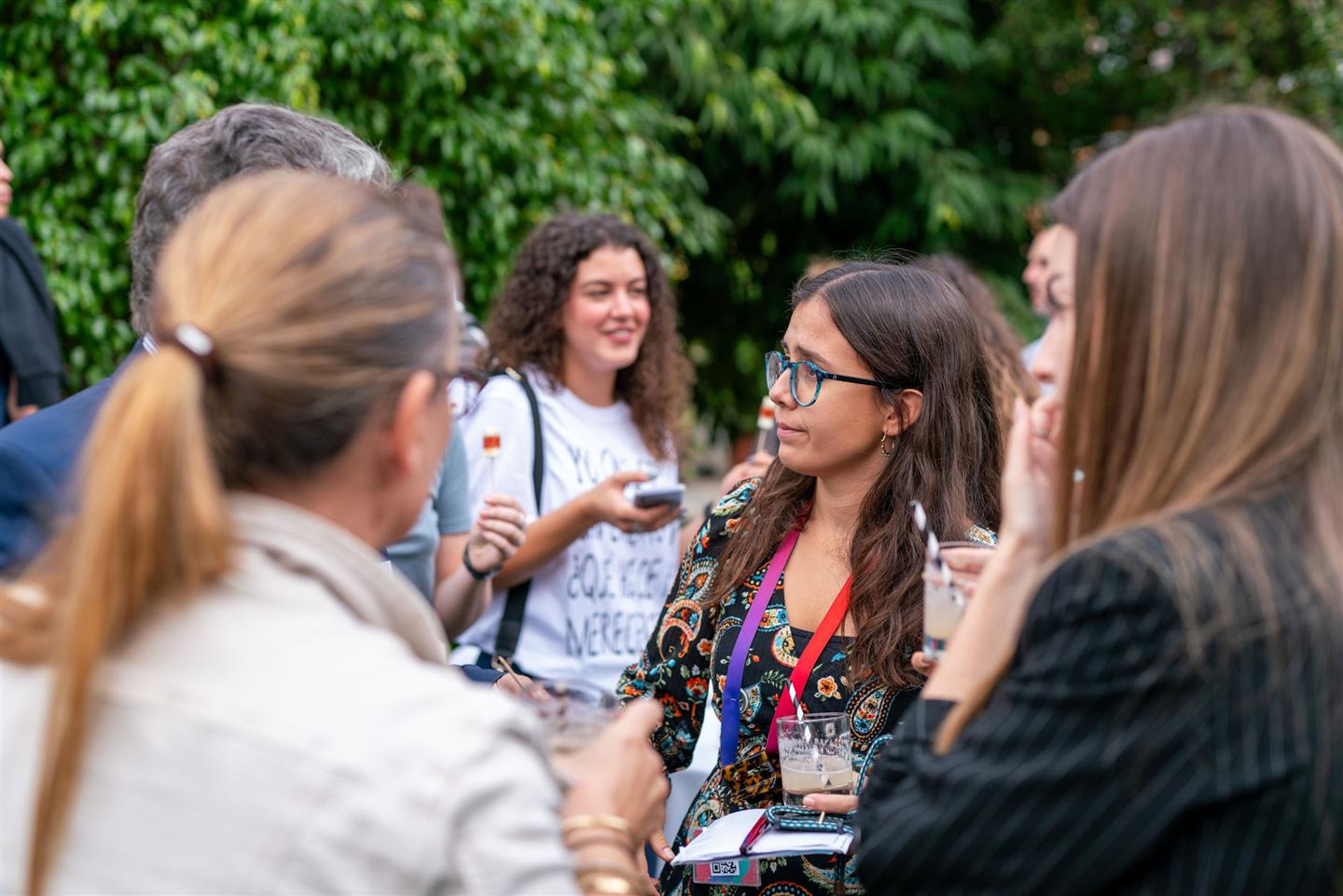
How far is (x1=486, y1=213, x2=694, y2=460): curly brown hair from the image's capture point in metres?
4.62

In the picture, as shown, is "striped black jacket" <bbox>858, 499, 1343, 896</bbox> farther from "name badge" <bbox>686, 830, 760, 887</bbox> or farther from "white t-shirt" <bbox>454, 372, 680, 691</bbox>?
"white t-shirt" <bbox>454, 372, 680, 691</bbox>

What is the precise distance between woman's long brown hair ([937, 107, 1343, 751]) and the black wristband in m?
2.39

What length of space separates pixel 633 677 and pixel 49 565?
1.78 metres

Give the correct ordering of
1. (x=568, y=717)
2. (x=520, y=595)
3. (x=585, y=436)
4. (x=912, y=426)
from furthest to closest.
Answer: (x=585, y=436) < (x=520, y=595) < (x=912, y=426) < (x=568, y=717)

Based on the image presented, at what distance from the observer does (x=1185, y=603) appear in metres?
1.46

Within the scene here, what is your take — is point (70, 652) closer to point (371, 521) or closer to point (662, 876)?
point (371, 521)

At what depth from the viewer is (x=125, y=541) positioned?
1.38m

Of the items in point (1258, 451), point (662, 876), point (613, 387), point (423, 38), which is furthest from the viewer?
point (423, 38)

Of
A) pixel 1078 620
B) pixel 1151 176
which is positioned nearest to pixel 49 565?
pixel 1078 620

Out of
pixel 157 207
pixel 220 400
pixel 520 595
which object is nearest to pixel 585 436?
pixel 520 595

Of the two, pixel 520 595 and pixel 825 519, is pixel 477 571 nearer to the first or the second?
pixel 520 595

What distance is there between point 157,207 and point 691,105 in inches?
222

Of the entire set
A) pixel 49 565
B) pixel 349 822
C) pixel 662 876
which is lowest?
pixel 662 876

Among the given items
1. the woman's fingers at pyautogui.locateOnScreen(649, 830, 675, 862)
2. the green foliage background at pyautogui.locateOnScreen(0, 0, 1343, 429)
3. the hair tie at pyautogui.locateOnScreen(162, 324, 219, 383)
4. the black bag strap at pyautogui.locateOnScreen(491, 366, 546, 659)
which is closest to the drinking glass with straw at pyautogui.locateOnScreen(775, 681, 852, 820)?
the woman's fingers at pyautogui.locateOnScreen(649, 830, 675, 862)
